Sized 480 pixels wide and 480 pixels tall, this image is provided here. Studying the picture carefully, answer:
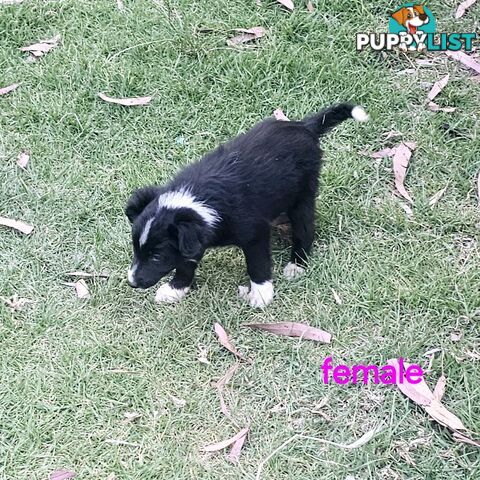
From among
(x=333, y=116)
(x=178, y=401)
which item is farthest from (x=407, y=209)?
(x=178, y=401)

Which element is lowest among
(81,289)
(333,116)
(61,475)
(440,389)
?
(61,475)

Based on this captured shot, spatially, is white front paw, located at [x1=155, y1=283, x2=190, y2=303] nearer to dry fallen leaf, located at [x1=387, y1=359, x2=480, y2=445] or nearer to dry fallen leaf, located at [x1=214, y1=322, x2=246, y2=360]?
dry fallen leaf, located at [x1=214, y1=322, x2=246, y2=360]

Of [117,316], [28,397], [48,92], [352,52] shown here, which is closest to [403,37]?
[352,52]

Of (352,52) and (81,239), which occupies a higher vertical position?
(352,52)

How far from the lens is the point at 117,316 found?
406cm

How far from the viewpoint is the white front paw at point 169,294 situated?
411 centimetres

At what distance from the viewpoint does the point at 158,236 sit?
143 inches

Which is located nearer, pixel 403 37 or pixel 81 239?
pixel 81 239

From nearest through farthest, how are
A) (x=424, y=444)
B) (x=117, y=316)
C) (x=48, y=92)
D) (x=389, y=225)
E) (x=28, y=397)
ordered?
(x=424, y=444)
(x=28, y=397)
(x=117, y=316)
(x=389, y=225)
(x=48, y=92)

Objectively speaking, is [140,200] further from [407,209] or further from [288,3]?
[288,3]

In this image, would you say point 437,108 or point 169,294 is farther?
point 437,108

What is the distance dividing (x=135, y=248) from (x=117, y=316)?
52cm

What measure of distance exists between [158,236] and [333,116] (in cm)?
124

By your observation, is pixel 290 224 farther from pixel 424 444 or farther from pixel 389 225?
pixel 424 444
